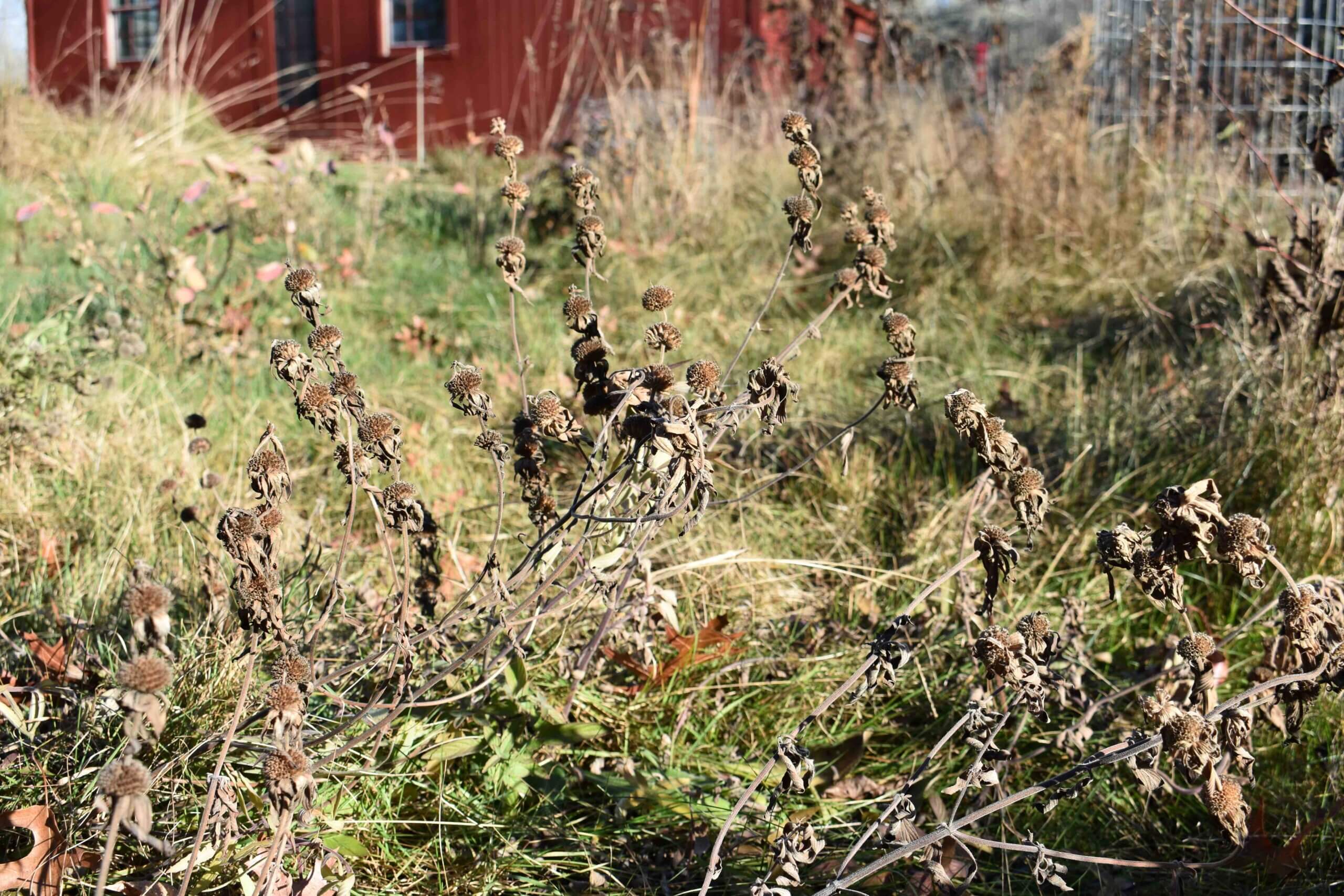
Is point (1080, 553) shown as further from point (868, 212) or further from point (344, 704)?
point (344, 704)

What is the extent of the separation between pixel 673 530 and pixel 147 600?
1.64 meters

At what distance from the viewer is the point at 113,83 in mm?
12844

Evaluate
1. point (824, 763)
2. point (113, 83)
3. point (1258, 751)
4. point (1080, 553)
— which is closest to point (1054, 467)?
point (1080, 553)

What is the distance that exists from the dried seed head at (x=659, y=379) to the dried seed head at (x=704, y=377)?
10cm

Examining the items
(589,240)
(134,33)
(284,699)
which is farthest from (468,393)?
(134,33)

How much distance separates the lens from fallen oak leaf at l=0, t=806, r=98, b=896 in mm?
1398

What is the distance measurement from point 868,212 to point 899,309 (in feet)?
9.13

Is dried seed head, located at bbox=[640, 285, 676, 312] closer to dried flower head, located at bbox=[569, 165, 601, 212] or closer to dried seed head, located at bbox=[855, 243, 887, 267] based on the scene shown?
dried flower head, located at bbox=[569, 165, 601, 212]

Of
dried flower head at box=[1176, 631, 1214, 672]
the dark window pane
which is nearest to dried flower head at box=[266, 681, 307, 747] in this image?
dried flower head at box=[1176, 631, 1214, 672]

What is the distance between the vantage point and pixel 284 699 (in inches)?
44.9

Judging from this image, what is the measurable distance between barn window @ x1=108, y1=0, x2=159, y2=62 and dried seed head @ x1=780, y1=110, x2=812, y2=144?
565 inches

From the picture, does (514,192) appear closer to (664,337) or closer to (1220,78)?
(664,337)

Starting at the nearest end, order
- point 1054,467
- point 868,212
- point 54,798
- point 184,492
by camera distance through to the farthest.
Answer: point 54,798 < point 868,212 < point 184,492 < point 1054,467

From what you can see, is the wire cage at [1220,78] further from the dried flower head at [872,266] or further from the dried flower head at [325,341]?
the dried flower head at [325,341]
